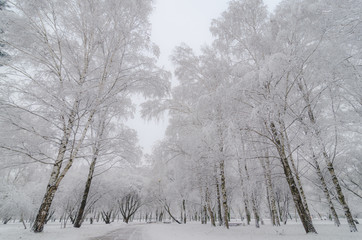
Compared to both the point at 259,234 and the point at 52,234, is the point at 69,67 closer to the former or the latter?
the point at 52,234

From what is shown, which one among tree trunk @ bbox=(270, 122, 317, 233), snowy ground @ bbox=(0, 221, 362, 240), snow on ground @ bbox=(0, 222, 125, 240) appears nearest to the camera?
snow on ground @ bbox=(0, 222, 125, 240)

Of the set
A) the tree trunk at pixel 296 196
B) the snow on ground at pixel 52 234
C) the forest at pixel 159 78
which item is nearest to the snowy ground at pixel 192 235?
the snow on ground at pixel 52 234

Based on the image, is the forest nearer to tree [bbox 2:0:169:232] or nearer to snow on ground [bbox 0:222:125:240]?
tree [bbox 2:0:169:232]

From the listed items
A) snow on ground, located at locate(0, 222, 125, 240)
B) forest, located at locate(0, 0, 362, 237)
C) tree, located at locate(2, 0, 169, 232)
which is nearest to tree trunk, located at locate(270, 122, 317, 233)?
forest, located at locate(0, 0, 362, 237)

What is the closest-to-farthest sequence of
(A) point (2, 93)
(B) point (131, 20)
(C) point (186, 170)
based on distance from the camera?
(A) point (2, 93) < (B) point (131, 20) < (C) point (186, 170)

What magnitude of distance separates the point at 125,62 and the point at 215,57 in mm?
6248

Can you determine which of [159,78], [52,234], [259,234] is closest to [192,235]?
[259,234]

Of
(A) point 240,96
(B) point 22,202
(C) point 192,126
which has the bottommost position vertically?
(B) point 22,202

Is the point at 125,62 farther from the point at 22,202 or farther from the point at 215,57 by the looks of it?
the point at 22,202

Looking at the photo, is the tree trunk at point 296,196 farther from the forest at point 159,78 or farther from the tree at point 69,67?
A: the tree at point 69,67

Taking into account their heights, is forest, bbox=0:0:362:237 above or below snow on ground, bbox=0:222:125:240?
above

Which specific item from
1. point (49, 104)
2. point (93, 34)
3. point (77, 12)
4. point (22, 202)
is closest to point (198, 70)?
point (93, 34)

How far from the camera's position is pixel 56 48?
812cm

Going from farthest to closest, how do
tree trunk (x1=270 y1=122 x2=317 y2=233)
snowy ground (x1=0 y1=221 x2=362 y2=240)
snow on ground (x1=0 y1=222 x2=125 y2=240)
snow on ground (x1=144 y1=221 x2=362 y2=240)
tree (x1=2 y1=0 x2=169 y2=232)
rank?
1. tree trunk (x1=270 y1=122 x2=317 y2=233)
2. snow on ground (x1=144 y1=221 x2=362 y2=240)
3. tree (x1=2 y1=0 x2=169 y2=232)
4. snowy ground (x1=0 y1=221 x2=362 y2=240)
5. snow on ground (x1=0 y1=222 x2=125 y2=240)
